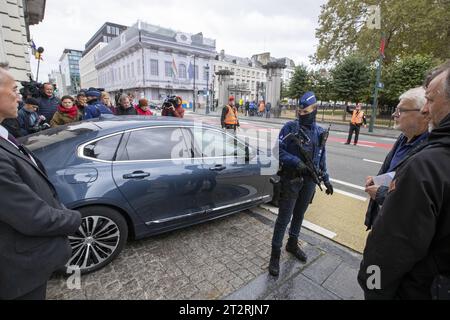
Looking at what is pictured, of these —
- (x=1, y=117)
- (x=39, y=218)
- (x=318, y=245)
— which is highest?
(x=1, y=117)

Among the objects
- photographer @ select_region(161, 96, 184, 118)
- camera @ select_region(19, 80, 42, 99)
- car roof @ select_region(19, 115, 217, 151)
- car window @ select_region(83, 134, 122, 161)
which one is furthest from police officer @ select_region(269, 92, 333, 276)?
camera @ select_region(19, 80, 42, 99)

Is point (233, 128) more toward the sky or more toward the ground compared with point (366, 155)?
more toward the sky

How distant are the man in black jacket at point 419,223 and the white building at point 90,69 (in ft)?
298

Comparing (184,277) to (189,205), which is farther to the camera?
(189,205)

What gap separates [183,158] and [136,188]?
67cm

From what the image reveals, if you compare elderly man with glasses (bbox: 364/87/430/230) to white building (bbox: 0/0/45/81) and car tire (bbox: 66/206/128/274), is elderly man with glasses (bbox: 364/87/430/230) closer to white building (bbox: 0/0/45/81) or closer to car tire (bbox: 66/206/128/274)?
car tire (bbox: 66/206/128/274)

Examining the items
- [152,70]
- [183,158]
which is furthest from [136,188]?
[152,70]

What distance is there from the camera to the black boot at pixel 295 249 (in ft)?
9.38

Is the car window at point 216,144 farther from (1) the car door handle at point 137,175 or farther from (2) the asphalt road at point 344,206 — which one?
(2) the asphalt road at point 344,206

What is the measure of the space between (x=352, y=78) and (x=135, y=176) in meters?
22.7

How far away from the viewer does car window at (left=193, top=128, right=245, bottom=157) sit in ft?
10.9
